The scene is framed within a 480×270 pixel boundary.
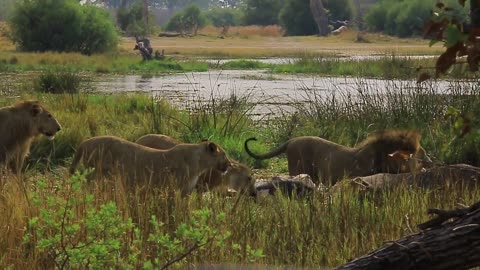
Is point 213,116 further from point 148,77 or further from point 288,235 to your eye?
point 148,77

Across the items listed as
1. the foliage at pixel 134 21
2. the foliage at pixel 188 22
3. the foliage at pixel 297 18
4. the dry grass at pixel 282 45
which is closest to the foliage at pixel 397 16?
the dry grass at pixel 282 45

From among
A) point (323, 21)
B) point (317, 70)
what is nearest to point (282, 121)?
point (317, 70)

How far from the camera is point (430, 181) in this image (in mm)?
8648

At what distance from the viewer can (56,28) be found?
43812mm

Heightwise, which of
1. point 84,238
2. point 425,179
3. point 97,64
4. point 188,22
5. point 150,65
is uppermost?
point 84,238

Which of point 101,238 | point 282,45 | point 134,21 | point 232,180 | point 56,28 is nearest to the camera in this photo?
point 101,238

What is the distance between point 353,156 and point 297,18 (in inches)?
2483

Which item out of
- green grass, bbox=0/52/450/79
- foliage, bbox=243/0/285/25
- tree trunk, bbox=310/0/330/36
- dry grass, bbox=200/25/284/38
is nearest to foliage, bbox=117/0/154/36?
dry grass, bbox=200/25/284/38

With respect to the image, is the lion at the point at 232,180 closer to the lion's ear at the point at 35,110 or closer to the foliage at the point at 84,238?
the lion's ear at the point at 35,110

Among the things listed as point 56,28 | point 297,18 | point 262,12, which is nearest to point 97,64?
point 56,28

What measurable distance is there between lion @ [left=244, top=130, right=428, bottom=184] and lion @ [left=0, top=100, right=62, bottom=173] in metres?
2.38

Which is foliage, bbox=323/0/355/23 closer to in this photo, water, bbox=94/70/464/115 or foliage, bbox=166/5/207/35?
foliage, bbox=166/5/207/35

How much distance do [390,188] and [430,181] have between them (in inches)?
21.9

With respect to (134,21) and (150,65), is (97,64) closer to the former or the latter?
A: (150,65)
